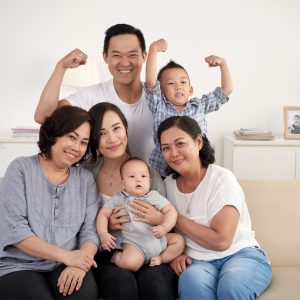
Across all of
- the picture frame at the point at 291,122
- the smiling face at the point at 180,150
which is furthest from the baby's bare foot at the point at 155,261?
the picture frame at the point at 291,122

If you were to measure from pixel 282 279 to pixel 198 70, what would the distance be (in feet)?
9.28

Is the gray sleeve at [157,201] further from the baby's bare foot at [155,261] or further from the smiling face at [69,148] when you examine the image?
the smiling face at [69,148]

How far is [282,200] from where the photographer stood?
6.11 feet

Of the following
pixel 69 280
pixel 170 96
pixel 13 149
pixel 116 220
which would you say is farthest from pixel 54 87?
pixel 13 149

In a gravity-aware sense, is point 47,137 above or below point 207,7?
below

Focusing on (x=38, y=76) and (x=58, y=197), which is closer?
(x=58, y=197)

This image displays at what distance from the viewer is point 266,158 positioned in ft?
11.4

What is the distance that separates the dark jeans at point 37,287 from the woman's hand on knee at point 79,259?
0.16 ft

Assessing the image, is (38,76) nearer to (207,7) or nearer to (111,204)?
(207,7)

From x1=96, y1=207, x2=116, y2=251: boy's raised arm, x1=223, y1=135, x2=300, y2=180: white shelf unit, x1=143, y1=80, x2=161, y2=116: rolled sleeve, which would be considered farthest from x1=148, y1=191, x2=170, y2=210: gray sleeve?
x1=223, y1=135, x2=300, y2=180: white shelf unit

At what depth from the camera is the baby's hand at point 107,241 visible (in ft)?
4.99

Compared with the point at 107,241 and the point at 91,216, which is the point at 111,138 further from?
the point at 107,241

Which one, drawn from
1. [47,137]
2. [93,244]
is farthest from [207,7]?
[93,244]

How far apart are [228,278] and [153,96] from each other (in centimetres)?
112
